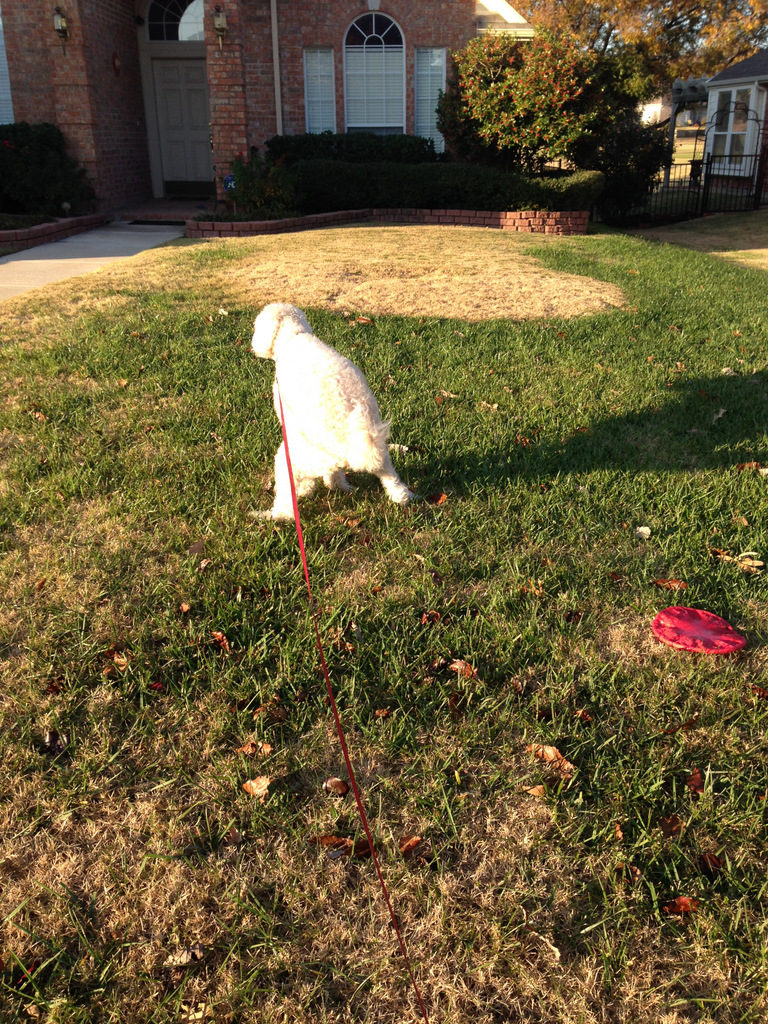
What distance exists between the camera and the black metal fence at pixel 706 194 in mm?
17719

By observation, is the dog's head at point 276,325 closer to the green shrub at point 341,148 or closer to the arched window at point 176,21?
the green shrub at point 341,148

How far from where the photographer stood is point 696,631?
2.69 meters

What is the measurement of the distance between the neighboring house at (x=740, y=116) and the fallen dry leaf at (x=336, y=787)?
23.0 m

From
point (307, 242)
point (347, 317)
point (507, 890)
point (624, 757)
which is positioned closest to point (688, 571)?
point (624, 757)

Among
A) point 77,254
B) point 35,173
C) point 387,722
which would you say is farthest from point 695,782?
point 35,173

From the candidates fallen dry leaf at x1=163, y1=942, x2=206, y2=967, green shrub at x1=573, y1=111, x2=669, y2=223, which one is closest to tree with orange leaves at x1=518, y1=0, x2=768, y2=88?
green shrub at x1=573, y1=111, x2=669, y2=223

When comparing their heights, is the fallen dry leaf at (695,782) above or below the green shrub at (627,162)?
below

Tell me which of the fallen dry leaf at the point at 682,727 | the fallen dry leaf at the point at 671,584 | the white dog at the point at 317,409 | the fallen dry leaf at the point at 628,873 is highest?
the white dog at the point at 317,409

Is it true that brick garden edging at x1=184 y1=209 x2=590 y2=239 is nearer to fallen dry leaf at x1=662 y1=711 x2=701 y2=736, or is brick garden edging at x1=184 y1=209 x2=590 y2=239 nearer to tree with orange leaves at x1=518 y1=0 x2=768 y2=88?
fallen dry leaf at x1=662 y1=711 x2=701 y2=736

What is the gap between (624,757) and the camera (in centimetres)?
222

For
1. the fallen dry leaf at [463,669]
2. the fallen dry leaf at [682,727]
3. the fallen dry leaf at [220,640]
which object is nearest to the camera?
the fallen dry leaf at [682,727]

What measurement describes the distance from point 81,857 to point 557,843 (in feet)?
4.17

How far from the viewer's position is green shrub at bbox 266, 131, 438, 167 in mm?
14398

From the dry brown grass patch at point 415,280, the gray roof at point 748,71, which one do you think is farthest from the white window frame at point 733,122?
the dry brown grass patch at point 415,280
